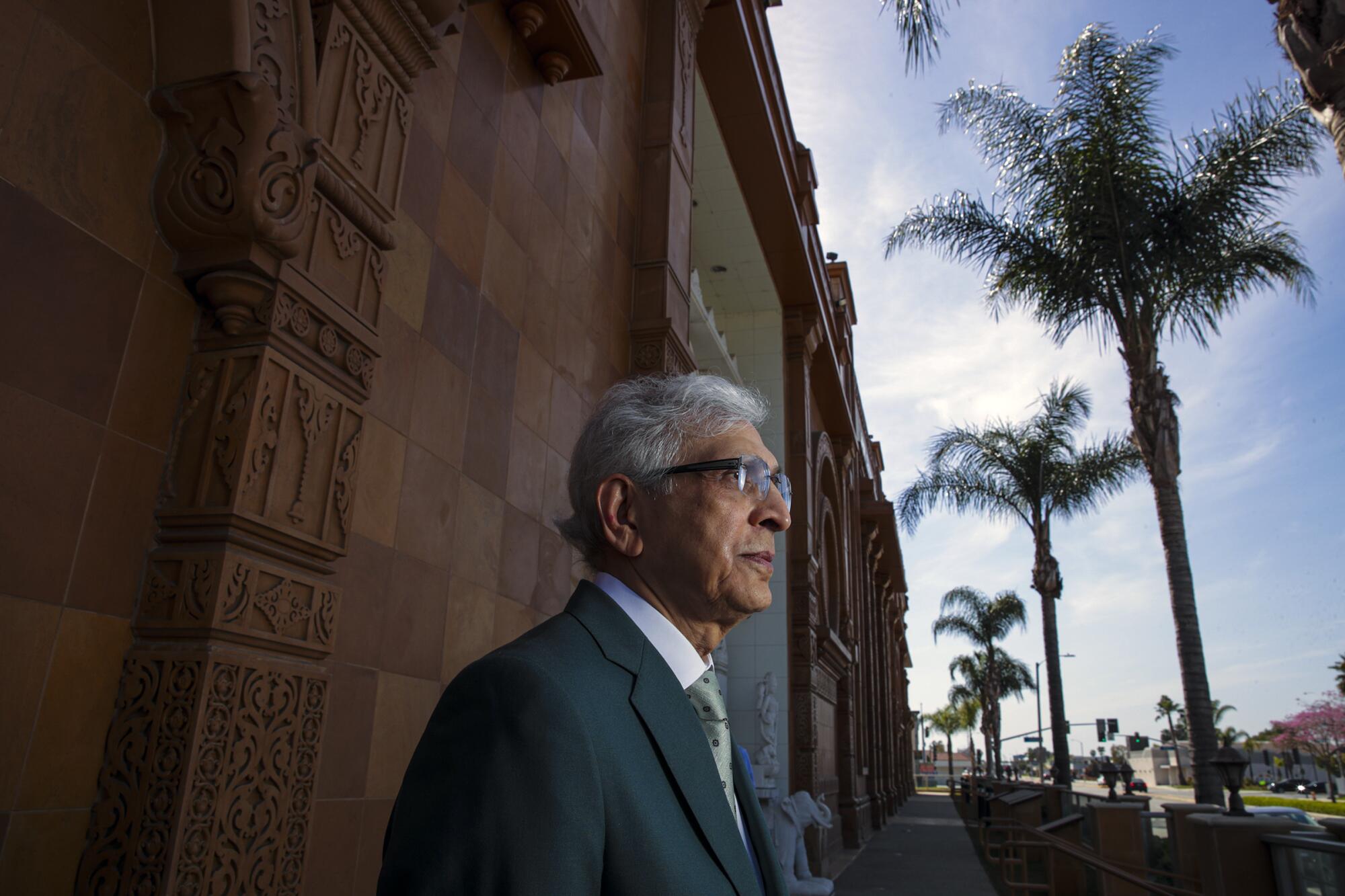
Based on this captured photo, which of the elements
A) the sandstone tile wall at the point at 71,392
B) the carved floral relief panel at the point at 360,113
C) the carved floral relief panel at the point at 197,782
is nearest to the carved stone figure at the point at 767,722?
the carved floral relief panel at the point at 197,782

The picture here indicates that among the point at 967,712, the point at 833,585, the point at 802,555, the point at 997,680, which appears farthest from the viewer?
the point at 967,712

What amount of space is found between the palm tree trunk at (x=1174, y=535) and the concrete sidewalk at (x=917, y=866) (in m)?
3.57

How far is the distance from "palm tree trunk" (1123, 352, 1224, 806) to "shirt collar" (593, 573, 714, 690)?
1177 cm

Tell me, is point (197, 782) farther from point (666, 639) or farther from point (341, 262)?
point (341, 262)

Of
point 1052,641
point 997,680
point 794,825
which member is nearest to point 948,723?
point 997,680

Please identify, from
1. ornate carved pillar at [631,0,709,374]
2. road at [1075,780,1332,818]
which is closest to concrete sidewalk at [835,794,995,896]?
road at [1075,780,1332,818]

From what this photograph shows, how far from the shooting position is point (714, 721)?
176cm

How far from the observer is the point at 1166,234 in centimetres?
1244

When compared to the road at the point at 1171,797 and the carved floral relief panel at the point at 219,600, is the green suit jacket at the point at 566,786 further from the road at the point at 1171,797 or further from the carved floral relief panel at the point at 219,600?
the road at the point at 1171,797

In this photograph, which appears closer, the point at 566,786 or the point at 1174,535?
the point at 566,786

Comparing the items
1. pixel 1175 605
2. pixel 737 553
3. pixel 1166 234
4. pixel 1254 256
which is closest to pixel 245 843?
pixel 737 553

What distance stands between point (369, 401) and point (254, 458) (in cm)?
106

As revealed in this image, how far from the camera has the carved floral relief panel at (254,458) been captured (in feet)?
8.13

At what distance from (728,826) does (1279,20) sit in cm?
795
